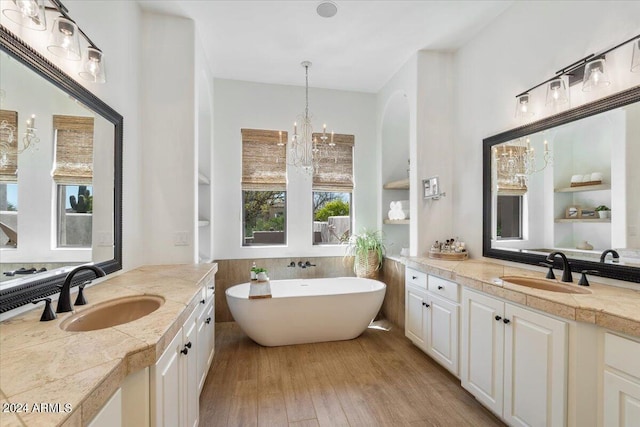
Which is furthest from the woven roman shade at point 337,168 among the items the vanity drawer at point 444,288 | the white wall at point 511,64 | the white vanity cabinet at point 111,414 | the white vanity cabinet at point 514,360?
the white vanity cabinet at point 111,414

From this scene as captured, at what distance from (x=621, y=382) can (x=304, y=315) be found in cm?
223

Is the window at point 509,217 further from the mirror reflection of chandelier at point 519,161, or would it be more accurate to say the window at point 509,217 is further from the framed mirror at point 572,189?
the mirror reflection of chandelier at point 519,161

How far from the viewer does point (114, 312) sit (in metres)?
1.54

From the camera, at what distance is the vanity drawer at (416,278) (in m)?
2.75

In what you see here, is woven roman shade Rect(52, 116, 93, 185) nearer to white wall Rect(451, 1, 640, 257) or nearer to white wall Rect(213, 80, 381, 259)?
white wall Rect(213, 80, 381, 259)

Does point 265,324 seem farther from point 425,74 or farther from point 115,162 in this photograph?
point 425,74

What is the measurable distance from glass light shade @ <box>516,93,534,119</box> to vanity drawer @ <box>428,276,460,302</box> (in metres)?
1.52

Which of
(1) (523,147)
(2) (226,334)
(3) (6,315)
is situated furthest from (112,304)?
(1) (523,147)

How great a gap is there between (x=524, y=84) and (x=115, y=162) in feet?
10.9

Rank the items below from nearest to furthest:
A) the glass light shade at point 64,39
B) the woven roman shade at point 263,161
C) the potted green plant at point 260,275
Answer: the glass light shade at point 64,39 < the potted green plant at point 260,275 < the woven roman shade at point 263,161

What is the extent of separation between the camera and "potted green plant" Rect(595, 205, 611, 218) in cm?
178

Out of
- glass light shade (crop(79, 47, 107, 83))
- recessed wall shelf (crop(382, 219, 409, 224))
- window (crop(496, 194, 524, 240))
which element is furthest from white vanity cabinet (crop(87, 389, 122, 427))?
recessed wall shelf (crop(382, 219, 409, 224))

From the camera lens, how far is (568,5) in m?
2.02

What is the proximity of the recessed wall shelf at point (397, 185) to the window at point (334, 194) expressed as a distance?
52 cm
